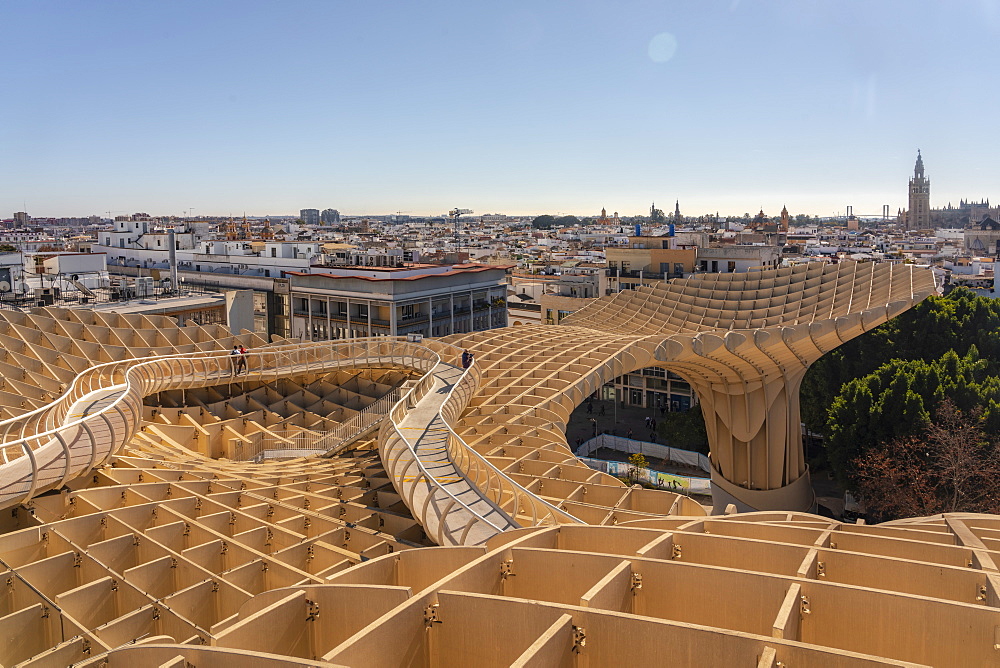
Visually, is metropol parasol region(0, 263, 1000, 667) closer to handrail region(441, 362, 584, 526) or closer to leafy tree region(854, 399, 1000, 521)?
handrail region(441, 362, 584, 526)

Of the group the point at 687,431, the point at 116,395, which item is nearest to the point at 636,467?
the point at 687,431

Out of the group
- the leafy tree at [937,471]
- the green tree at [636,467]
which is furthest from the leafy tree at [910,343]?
the green tree at [636,467]

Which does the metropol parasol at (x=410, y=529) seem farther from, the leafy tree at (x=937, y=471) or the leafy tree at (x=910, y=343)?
the leafy tree at (x=910, y=343)

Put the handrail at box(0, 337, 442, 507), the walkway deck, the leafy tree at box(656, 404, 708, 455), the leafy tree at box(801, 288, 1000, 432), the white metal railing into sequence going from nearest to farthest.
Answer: the walkway deck
the handrail at box(0, 337, 442, 507)
the white metal railing
the leafy tree at box(801, 288, 1000, 432)
the leafy tree at box(656, 404, 708, 455)

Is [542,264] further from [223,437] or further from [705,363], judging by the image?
[223,437]

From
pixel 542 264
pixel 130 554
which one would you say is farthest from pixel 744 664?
pixel 542 264

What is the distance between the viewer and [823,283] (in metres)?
39.2

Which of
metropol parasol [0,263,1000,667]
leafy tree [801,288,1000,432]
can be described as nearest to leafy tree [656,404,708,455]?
leafy tree [801,288,1000,432]

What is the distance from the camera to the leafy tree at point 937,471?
99.1 feet

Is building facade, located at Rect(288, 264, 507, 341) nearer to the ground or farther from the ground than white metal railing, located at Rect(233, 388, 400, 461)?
farther from the ground

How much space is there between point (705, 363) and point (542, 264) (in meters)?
79.4

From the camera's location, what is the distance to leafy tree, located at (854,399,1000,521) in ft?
99.1

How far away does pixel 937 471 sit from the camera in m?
33.0

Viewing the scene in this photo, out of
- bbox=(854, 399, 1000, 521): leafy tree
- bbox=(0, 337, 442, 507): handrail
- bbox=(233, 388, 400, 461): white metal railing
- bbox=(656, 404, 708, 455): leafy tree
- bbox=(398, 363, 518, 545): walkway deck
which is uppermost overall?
bbox=(0, 337, 442, 507): handrail
